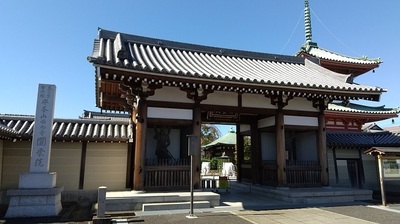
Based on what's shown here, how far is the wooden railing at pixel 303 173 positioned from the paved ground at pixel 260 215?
1.70 metres

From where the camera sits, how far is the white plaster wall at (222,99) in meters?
10.4

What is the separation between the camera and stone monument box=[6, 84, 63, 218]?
24.0 feet

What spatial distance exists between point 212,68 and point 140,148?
436 centimetres

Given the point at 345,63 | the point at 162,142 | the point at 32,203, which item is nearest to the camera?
the point at 32,203

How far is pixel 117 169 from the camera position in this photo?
413 inches

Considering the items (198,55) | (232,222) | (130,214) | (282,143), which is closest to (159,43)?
(198,55)

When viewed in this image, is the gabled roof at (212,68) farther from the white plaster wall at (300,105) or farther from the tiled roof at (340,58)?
the tiled roof at (340,58)

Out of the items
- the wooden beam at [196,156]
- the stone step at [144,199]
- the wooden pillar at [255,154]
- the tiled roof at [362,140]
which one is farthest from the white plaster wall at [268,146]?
the stone step at [144,199]

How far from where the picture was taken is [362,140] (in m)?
13.9

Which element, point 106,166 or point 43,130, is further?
point 106,166

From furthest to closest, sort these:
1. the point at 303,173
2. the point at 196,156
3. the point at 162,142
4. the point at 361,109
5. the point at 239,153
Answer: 1. the point at 361,109
2. the point at 239,153
3. the point at 303,173
4. the point at 162,142
5. the point at 196,156

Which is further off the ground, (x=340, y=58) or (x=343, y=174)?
(x=340, y=58)

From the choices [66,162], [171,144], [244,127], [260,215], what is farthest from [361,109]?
[66,162]

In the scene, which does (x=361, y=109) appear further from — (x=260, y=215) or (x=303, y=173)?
(x=260, y=215)
